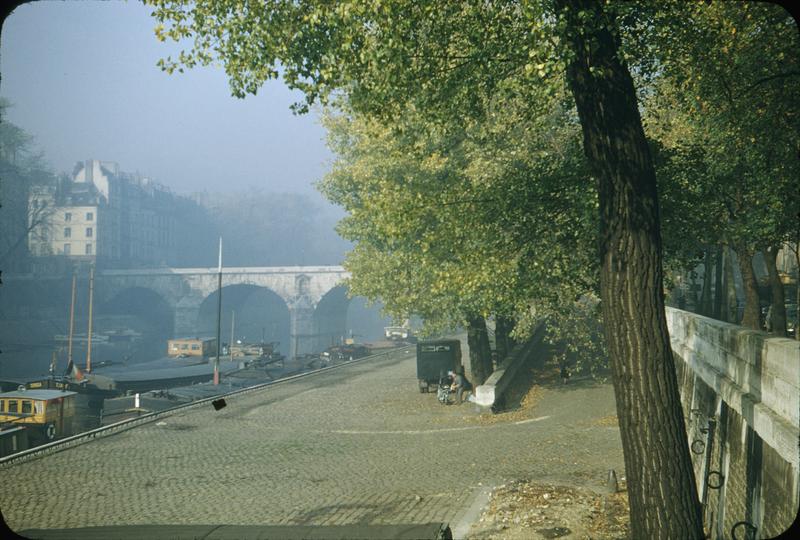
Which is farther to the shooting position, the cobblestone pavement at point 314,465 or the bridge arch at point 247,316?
the bridge arch at point 247,316

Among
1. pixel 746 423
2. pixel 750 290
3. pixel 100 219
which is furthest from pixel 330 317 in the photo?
pixel 746 423

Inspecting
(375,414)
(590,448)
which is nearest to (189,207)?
(375,414)

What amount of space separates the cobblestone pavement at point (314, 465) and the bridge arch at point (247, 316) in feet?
196

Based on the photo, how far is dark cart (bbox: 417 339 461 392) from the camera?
3284 cm

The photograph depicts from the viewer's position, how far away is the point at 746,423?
27.6 ft

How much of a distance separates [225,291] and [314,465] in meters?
86.4

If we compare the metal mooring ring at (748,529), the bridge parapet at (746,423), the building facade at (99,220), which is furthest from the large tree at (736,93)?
the building facade at (99,220)

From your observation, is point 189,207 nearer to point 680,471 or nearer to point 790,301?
point 790,301

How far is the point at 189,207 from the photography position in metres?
168

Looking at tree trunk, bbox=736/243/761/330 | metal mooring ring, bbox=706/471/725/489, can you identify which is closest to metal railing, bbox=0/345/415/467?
metal mooring ring, bbox=706/471/725/489

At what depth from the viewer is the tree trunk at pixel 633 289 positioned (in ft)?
25.2

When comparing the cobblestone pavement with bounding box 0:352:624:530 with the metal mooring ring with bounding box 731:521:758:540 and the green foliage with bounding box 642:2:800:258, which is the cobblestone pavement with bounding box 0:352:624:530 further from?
the green foliage with bounding box 642:2:800:258

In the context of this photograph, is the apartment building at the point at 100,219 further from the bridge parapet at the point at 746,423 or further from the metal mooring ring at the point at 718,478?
the metal mooring ring at the point at 718,478

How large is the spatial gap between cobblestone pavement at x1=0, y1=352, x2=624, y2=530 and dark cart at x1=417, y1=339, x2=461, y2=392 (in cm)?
277
